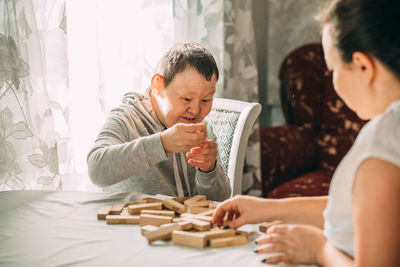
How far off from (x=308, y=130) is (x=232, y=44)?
71 cm

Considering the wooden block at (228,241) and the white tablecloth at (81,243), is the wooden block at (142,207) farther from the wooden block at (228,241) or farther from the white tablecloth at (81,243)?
the wooden block at (228,241)

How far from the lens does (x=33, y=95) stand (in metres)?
1.46

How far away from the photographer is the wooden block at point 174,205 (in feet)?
3.08

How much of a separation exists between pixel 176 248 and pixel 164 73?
2.50ft

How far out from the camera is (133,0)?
5.87 feet

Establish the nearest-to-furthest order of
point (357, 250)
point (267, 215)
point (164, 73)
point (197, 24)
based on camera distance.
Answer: point (357, 250)
point (267, 215)
point (164, 73)
point (197, 24)

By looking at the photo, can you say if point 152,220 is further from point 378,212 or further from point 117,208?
point 378,212

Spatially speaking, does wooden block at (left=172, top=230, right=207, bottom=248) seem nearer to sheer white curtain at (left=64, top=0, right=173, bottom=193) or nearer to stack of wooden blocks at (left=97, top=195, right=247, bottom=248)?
stack of wooden blocks at (left=97, top=195, right=247, bottom=248)

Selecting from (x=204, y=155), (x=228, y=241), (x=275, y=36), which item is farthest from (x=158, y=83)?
(x=275, y=36)

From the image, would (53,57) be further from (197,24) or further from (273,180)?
(273,180)

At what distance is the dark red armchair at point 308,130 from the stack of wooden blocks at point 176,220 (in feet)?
4.41

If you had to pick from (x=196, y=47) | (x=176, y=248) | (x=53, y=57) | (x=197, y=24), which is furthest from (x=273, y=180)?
(x=176, y=248)

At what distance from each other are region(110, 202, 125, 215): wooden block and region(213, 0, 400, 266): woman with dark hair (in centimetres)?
36

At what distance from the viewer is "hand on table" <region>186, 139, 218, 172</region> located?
126 centimetres
